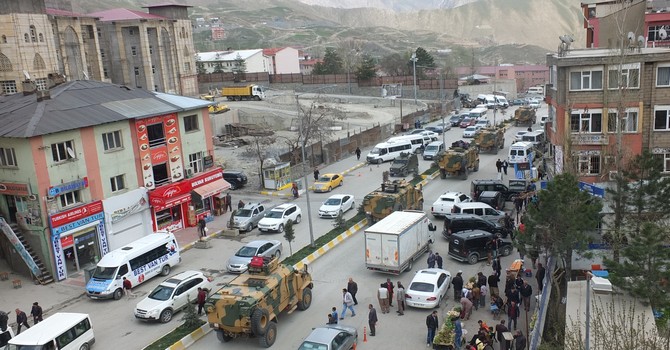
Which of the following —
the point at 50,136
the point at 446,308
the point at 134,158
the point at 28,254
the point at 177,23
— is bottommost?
the point at 446,308

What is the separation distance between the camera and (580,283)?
803 inches

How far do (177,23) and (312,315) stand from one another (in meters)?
73.7

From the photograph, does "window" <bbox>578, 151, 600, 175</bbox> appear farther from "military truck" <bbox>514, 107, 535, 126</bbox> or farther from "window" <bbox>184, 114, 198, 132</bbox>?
"military truck" <bbox>514, 107, 535, 126</bbox>

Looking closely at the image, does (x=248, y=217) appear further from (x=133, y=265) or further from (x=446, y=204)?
(x=446, y=204)

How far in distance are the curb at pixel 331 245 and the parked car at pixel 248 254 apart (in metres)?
1.51

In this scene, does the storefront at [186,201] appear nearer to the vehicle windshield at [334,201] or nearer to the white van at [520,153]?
the vehicle windshield at [334,201]

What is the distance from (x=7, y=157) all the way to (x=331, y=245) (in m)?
17.6

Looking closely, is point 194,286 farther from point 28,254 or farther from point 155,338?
point 28,254

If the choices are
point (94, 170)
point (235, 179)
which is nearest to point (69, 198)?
point (94, 170)

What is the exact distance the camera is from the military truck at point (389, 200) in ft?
111

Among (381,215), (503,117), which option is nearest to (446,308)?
(381,215)

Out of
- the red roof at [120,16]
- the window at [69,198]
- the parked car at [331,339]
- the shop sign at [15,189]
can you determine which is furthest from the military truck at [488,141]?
the red roof at [120,16]

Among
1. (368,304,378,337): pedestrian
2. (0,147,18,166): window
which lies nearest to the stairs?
(0,147,18,166): window

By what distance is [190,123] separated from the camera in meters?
39.0
